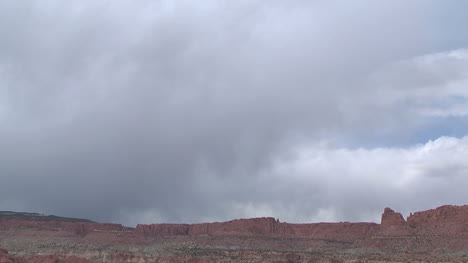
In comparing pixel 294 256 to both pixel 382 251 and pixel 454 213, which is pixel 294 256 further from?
pixel 454 213

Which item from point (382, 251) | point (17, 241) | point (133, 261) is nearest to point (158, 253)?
point (133, 261)

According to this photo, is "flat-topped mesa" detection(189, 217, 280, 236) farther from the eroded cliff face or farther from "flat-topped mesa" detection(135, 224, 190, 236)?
"flat-topped mesa" detection(135, 224, 190, 236)

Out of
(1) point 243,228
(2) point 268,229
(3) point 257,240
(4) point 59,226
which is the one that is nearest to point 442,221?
(3) point 257,240

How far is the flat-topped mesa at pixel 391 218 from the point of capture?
151 m

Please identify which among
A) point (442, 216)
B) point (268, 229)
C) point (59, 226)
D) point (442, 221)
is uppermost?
point (442, 216)

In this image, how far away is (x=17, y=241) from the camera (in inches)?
5886

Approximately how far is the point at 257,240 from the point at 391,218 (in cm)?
3769

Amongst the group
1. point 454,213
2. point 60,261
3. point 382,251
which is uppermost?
point 454,213

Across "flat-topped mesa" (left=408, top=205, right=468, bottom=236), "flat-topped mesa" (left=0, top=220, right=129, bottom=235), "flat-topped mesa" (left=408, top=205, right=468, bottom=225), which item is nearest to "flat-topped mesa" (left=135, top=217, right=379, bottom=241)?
"flat-topped mesa" (left=0, top=220, right=129, bottom=235)

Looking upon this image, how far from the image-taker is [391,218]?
154500 millimetres

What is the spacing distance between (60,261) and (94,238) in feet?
257

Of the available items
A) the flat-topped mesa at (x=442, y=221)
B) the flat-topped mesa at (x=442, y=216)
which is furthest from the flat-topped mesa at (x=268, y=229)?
the flat-topped mesa at (x=442, y=221)

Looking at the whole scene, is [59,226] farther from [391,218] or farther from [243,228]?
[391,218]

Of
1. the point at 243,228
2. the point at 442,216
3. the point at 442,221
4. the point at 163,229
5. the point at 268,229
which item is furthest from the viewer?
the point at 163,229
